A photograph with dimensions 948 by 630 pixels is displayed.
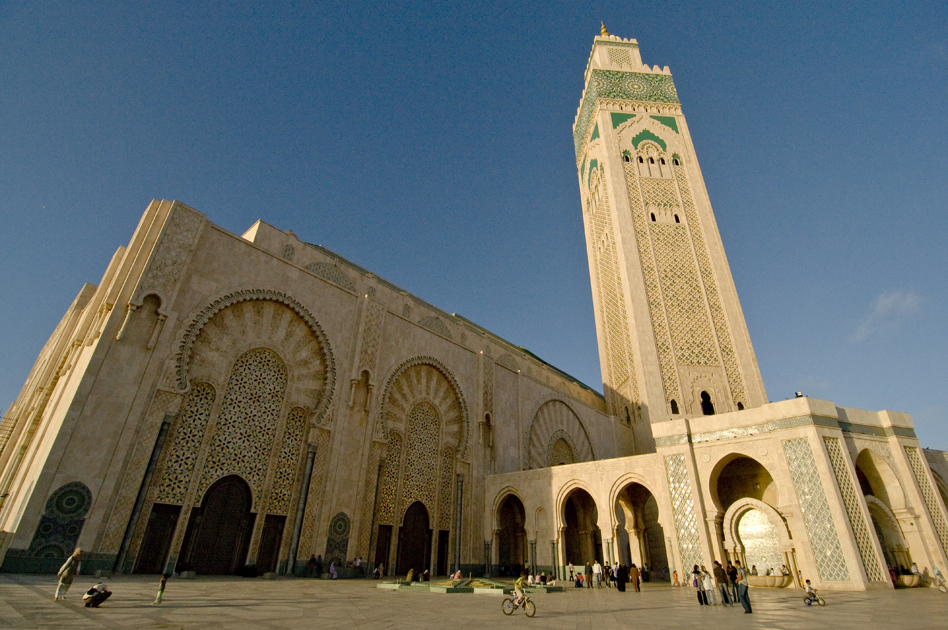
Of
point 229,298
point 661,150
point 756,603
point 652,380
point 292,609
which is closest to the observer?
point 292,609

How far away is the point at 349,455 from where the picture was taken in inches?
382

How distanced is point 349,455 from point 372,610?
5.17 metres

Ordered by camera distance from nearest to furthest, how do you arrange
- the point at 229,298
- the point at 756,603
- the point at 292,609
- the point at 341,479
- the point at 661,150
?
1. the point at 292,609
2. the point at 756,603
3. the point at 229,298
4. the point at 341,479
5. the point at 661,150

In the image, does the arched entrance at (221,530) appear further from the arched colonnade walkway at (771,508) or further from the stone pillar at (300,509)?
the arched colonnade walkway at (771,508)

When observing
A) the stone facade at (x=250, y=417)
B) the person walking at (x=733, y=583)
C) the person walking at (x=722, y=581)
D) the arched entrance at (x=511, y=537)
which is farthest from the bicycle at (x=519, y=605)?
the arched entrance at (x=511, y=537)

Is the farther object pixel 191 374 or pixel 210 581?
pixel 191 374

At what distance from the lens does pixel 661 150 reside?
2020 cm

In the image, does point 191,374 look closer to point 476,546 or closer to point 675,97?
point 476,546

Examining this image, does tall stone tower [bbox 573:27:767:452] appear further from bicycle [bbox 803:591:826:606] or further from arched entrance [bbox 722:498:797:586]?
bicycle [bbox 803:591:826:606]

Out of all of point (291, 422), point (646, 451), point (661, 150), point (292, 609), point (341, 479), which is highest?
point (661, 150)

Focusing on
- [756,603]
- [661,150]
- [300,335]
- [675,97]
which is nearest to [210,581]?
[300,335]

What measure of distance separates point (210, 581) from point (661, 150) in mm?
20561

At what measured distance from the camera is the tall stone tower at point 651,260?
15.9 m

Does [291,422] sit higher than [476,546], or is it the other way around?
[291,422]
